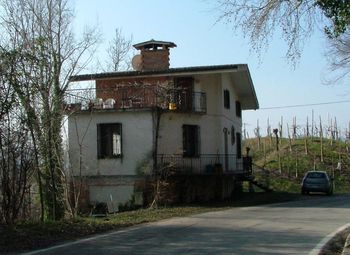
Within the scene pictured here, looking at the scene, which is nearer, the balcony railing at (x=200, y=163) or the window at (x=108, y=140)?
the balcony railing at (x=200, y=163)

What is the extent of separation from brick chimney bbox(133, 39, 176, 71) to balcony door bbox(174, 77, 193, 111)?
352 cm

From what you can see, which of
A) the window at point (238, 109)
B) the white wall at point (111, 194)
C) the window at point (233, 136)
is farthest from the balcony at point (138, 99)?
the window at point (238, 109)

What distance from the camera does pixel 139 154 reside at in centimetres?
2644

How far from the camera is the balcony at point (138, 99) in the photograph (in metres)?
27.0

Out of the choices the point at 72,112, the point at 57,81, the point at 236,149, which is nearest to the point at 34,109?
the point at 57,81

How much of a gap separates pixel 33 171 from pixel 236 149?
21.3m

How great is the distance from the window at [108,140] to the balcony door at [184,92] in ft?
11.3

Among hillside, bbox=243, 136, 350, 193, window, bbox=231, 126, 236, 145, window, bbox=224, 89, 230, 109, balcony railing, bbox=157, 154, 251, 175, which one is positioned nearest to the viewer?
balcony railing, bbox=157, 154, 251, 175

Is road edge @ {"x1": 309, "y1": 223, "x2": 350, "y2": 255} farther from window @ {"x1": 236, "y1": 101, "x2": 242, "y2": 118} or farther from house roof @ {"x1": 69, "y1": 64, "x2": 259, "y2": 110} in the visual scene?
window @ {"x1": 236, "y1": 101, "x2": 242, "y2": 118}

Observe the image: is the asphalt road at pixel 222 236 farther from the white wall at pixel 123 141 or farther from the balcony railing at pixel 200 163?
the white wall at pixel 123 141

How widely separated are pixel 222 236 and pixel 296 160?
1410 inches

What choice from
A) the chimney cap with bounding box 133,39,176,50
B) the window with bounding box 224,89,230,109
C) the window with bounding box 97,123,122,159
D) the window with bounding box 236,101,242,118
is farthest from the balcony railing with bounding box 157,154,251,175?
the chimney cap with bounding box 133,39,176,50

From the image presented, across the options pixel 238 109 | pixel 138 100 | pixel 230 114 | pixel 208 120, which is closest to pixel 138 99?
pixel 138 100

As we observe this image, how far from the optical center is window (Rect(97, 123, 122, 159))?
27.1 m
